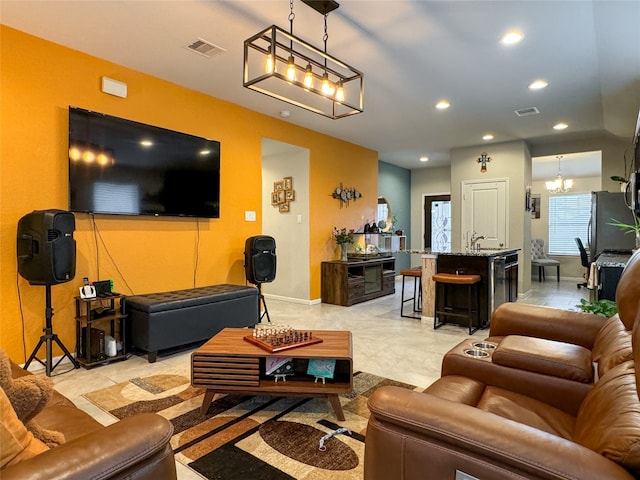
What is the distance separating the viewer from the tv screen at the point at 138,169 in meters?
3.28

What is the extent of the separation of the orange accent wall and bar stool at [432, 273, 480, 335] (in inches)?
96.2

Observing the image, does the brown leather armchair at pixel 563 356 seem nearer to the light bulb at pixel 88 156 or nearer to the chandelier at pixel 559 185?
the light bulb at pixel 88 156

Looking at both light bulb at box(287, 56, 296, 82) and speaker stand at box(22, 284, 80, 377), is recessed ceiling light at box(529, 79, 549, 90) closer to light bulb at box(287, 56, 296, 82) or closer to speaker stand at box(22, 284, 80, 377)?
light bulb at box(287, 56, 296, 82)

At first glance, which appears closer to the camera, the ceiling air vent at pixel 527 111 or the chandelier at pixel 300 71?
the chandelier at pixel 300 71

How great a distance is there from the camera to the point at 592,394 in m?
1.31

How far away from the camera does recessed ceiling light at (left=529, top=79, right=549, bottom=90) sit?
3914mm

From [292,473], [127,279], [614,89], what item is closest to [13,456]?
[292,473]


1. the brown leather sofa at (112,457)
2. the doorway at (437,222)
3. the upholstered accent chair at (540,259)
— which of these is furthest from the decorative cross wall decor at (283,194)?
the upholstered accent chair at (540,259)

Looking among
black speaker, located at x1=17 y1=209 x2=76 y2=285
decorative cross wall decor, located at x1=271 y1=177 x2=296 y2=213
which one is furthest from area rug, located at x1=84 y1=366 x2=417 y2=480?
decorative cross wall decor, located at x1=271 y1=177 x2=296 y2=213

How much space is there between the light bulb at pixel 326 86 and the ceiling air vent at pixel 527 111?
3.34 m

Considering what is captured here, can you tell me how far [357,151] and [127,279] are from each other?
4611 mm

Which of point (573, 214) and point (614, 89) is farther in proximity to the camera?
point (573, 214)

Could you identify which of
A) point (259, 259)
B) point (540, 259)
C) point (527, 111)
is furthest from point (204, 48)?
point (540, 259)

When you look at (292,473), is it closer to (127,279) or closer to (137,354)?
(137,354)
